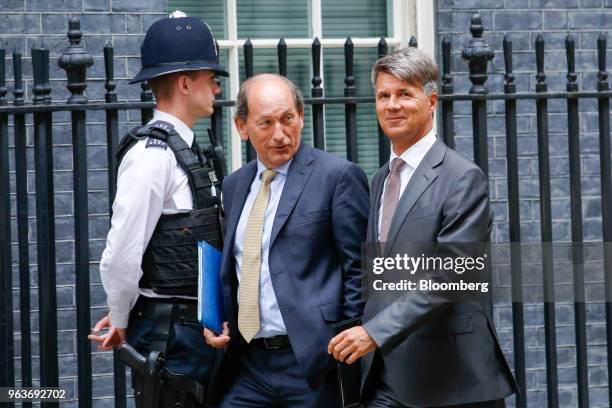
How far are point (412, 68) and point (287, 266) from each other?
784 mm

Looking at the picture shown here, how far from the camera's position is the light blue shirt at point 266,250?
430cm

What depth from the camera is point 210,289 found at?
4.37 m

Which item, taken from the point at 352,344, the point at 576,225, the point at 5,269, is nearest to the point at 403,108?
the point at 352,344

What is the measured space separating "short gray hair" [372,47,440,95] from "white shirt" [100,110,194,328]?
815mm

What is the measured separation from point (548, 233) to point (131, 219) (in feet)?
6.94

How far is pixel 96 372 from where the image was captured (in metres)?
6.86

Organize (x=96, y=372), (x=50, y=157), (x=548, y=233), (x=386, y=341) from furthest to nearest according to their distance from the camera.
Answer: (x=96, y=372)
(x=548, y=233)
(x=50, y=157)
(x=386, y=341)

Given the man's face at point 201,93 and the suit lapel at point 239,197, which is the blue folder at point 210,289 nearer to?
the suit lapel at point 239,197

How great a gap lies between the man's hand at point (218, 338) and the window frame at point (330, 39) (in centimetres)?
269

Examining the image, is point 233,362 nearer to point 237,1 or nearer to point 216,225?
point 216,225

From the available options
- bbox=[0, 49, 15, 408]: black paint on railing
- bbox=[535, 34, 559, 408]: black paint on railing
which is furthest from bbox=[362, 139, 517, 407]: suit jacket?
bbox=[0, 49, 15, 408]: black paint on railing

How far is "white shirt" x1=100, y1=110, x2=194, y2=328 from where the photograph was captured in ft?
14.2

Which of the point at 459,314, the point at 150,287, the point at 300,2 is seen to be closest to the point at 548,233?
the point at 459,314

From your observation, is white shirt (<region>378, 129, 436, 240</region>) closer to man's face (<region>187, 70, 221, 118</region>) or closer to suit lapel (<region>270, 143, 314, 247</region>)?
suit lapel (<region>270, 143, 314, 247</region>)
